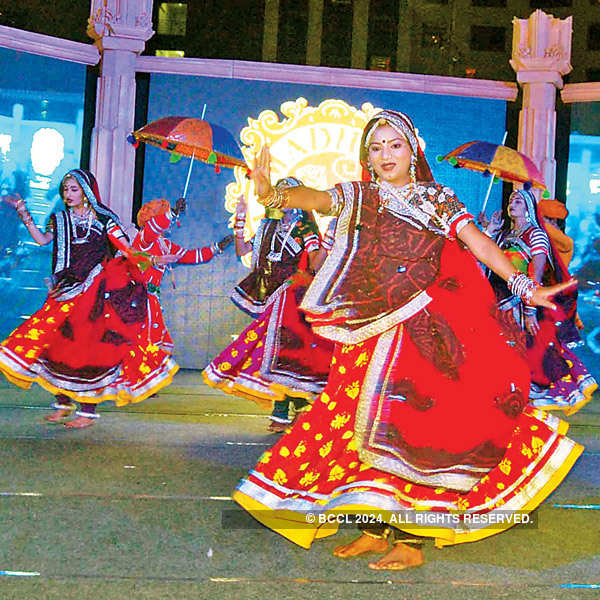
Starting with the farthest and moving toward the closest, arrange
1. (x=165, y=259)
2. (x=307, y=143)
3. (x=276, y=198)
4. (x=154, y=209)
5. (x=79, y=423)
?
(x=307, y=143) → (x=154, y=209) → (x=165, y=259) → (x=79, y=423) → (x=276, y=198)

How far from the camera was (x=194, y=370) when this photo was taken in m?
10.5

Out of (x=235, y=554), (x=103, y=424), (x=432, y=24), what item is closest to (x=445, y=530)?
(x=235, y=554)

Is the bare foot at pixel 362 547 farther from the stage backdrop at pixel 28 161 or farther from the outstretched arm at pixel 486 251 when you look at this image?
the stage backdrop at pixel 28 161

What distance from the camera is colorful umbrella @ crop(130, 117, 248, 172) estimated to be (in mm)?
6531

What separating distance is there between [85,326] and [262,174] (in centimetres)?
326

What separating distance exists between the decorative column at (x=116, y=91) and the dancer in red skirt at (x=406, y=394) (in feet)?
24.1

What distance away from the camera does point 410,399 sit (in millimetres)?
3000

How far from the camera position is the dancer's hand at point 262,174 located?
10.1 feet

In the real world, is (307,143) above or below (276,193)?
above

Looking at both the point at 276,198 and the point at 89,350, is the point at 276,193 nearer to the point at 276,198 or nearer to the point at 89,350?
the point at 276,198

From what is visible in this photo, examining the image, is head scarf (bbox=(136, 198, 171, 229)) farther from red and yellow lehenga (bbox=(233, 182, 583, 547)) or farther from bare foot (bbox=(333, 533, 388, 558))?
bare foot (bbox=(333, 533, 388, 558))


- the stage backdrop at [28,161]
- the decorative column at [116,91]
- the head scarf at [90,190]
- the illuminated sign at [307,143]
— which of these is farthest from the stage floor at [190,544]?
the illuminated sign at [307,143]

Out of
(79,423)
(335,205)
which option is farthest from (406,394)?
(79,423)

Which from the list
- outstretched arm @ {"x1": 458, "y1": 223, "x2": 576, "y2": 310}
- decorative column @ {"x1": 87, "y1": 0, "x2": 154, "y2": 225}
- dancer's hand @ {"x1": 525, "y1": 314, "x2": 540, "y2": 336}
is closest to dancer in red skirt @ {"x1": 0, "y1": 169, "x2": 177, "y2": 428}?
dancer's hand @ {"x1": 525, "y1": 314, "x2": 540, "y2": 336}
